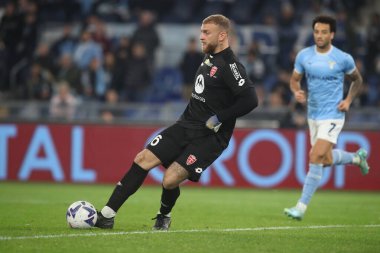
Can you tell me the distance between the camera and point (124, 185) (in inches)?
332

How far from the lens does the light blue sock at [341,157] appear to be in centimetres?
1126

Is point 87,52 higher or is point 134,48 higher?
point 134,48

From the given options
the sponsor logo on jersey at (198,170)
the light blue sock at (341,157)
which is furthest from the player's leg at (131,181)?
the light blue sock at (341,157)

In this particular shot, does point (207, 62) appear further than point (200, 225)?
No

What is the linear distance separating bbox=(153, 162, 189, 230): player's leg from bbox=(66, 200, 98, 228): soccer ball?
0.71 meters

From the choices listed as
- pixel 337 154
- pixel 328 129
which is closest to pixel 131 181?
pixel 328 129

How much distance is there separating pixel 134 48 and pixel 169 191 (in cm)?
1109

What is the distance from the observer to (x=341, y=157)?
1135 centimetres

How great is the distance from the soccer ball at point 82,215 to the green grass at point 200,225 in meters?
0.10

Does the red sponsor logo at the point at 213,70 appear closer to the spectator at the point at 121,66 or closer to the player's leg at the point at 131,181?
the player's leg at the point at 131,181

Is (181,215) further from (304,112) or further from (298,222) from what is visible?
(304,112)

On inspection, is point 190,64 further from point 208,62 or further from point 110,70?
point 208,62

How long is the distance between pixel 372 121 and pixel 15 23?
9082mm

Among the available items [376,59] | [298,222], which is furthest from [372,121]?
[298,222]
